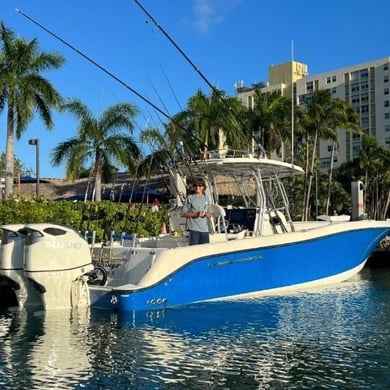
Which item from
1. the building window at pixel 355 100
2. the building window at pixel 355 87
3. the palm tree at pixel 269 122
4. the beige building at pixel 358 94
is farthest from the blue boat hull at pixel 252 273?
the building window at pixel 355 87

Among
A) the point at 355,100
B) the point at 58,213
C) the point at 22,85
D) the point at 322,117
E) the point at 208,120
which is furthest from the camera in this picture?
the point at 355,100

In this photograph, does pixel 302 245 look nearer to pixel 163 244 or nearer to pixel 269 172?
pixel 269 172

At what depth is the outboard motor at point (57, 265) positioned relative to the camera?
31.6 ft

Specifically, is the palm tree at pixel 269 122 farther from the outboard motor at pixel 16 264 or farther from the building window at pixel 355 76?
the building window at pixel 355 76

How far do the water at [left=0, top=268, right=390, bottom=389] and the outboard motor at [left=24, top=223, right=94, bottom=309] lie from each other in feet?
0.85

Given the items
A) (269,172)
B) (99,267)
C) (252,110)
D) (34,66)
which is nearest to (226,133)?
(252,110)

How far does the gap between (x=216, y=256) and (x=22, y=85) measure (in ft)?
59.4

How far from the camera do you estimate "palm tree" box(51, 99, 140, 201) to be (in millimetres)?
29938

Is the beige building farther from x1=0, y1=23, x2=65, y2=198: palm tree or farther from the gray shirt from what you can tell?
the gray shirt

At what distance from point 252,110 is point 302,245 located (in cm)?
2870

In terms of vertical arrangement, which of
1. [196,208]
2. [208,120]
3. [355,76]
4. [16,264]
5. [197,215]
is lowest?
[16,264]

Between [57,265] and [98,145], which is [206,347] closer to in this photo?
[57,265]

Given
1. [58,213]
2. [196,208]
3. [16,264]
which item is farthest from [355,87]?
[16,264]

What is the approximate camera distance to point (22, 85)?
25.9 meters
